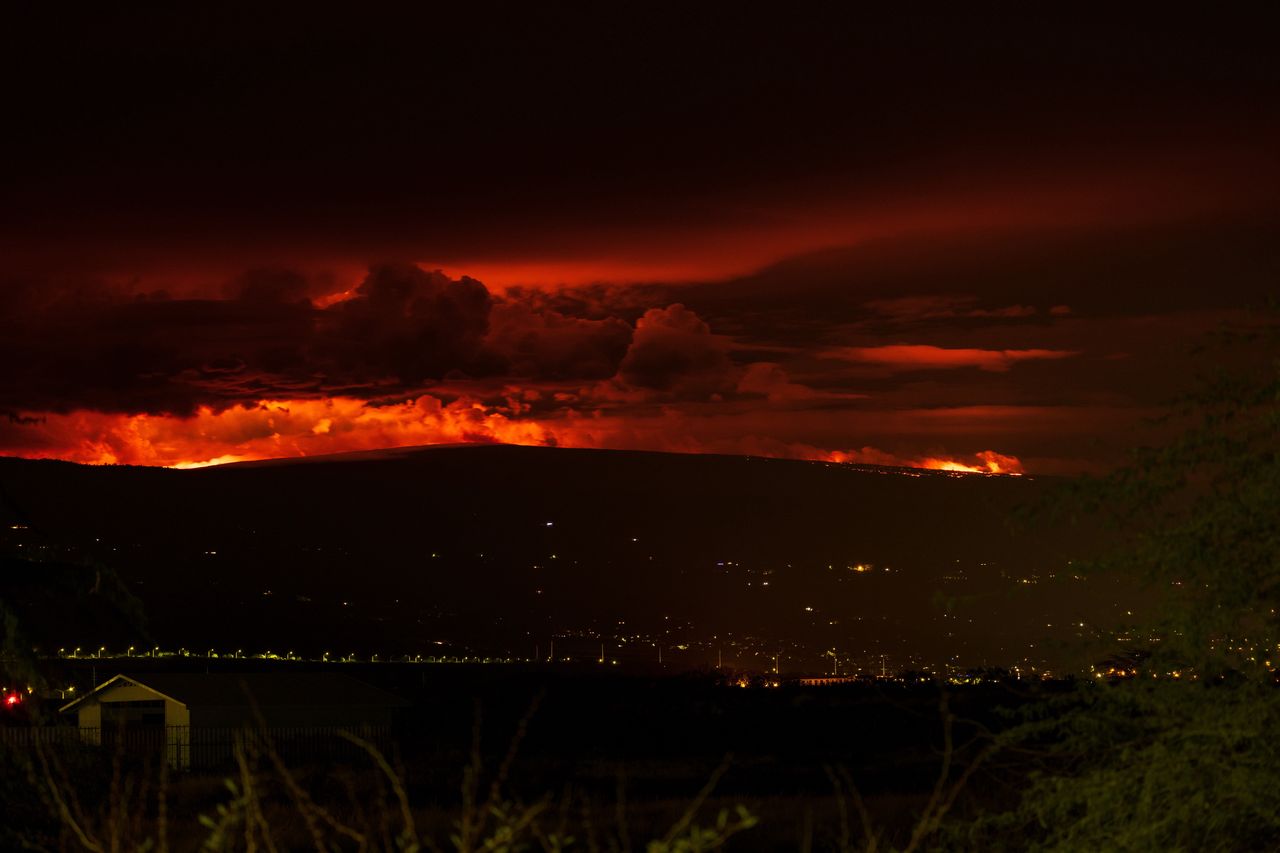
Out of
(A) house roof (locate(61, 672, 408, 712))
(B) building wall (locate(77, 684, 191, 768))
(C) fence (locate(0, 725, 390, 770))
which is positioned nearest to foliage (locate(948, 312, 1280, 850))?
(C) fence (locate(0, 725, 390, 770))

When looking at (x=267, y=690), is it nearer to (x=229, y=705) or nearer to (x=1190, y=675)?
(x=229, y=705)

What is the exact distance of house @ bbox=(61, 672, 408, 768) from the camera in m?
48.4

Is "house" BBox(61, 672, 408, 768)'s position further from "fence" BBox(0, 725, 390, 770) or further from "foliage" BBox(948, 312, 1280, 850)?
"foliage" BBox(948, 312, 1280, 850)

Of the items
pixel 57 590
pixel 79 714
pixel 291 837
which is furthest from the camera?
pixel 79 714

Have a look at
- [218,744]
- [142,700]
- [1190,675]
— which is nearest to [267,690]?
[142,700]

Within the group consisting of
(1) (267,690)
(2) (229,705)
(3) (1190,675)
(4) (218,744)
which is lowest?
(1) (267,690)

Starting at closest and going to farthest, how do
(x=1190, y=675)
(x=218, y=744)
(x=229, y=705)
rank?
(x=1190, y=675) < (x=218, y=744) < (x=229, y=705)

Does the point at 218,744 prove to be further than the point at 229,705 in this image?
No

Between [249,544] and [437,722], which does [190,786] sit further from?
[249,544]

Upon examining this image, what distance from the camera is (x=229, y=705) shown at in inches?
2040

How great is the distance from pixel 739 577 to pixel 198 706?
15139 cm

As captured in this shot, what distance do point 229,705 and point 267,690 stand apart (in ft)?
12.0

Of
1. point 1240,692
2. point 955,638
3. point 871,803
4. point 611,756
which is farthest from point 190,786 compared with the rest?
point 955,638

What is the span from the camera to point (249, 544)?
195m
